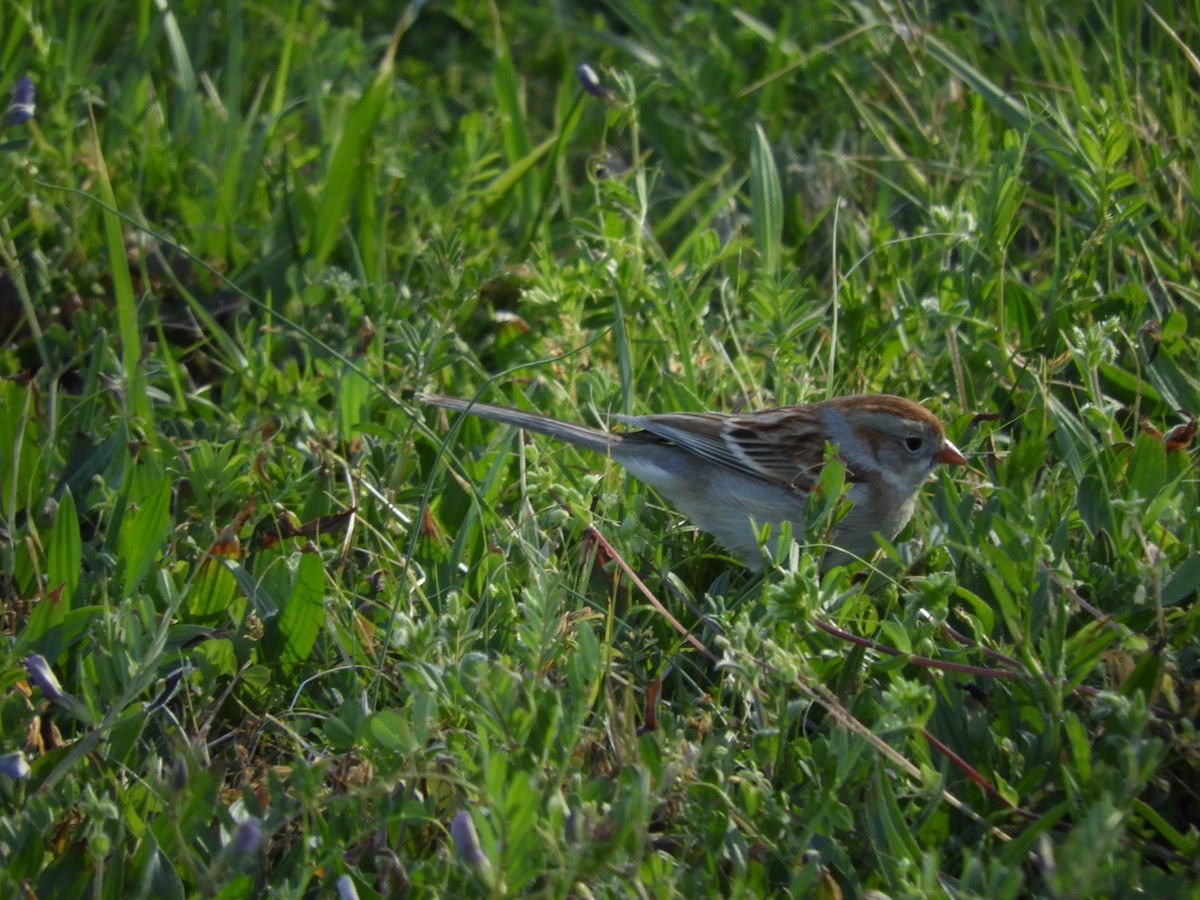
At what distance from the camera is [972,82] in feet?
12.7

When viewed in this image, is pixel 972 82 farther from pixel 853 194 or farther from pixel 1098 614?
pixel 1098 614

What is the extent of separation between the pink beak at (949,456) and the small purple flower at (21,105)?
249cm

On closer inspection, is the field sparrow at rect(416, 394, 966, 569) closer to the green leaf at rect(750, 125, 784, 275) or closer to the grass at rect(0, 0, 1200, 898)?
the grass at rect(0, 0, 1200, 898)

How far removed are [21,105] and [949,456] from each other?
→ 2539 mm

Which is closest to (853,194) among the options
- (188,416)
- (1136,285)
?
(1136,285)

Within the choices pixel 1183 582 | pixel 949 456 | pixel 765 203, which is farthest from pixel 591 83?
pixel 1183 582

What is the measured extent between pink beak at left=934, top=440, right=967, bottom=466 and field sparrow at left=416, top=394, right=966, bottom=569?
14mm

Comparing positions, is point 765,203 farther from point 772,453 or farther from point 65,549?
point 65,549

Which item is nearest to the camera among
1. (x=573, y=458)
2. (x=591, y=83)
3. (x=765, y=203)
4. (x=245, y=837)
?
(x=245, y=837)

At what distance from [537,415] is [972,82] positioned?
1.79 meters

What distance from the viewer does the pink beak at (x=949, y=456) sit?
301cm

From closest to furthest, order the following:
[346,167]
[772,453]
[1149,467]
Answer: [1149,467] → [772,453] → [346,167]

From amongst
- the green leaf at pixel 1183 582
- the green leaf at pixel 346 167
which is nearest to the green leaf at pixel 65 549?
the green leaf at pixel 346 167

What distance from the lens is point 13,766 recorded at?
2164 millimetres
